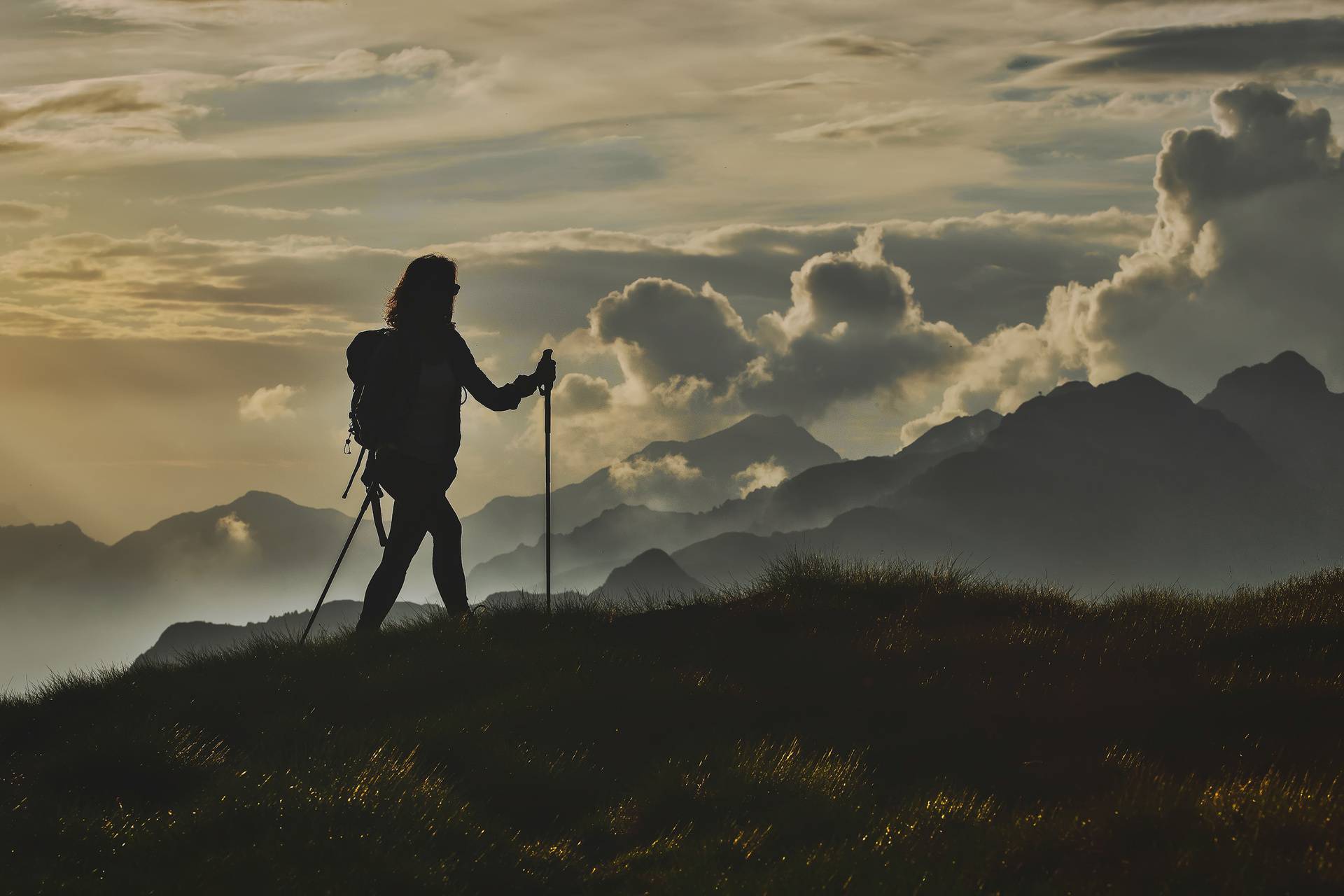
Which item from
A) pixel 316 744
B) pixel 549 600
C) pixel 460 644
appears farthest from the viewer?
pixel 549 600

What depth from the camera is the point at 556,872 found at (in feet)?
21.7

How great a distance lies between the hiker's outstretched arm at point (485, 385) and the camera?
12891mm

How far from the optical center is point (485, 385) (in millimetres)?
13008

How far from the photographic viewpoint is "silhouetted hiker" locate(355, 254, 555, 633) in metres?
12.5

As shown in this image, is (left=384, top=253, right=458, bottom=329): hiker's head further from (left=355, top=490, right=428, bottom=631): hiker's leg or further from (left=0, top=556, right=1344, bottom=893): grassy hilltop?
(left=0, top=556, right=1344, bottom=893): grassy hilltop

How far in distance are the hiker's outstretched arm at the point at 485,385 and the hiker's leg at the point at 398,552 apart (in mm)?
1282

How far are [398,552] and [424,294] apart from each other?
271 cm

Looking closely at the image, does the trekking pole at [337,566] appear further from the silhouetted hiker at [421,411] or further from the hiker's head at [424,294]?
the hiker's head at [424,294]

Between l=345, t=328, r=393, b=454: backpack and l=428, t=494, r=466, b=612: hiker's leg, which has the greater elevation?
l=345, t=328, r=393, b=454: backpack

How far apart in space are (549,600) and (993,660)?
14.6ft

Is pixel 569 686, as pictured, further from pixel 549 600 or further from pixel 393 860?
pixel 393 860

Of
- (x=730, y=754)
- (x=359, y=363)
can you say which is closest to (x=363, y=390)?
(x=359, y=363)

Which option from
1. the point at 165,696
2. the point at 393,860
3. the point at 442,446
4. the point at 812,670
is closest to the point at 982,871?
the point at 393,860

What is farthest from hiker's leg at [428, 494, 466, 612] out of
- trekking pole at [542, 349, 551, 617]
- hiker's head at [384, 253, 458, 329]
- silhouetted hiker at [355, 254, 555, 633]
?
hiker's head at [384, 253, 458, 329]
